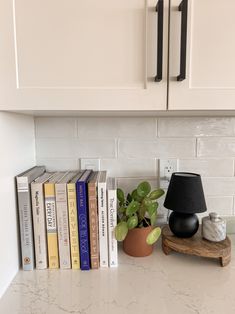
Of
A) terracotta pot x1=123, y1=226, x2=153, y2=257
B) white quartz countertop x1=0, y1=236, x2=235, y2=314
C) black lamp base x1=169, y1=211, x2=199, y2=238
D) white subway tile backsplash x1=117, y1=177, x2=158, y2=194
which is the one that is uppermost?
white subway tile backsplash x1=117, y1=177, x2=158, y2=194

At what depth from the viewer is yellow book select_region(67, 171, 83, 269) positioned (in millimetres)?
824

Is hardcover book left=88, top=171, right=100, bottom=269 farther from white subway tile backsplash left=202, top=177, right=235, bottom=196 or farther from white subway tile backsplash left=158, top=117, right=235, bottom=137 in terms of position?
white subway tile backsplash left=202, top=177, right=235, bottom=196

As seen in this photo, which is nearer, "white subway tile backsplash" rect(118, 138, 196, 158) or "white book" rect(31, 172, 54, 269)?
"white book" rect(31, 172, 54, 269)

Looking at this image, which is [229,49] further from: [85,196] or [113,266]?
[113,266]

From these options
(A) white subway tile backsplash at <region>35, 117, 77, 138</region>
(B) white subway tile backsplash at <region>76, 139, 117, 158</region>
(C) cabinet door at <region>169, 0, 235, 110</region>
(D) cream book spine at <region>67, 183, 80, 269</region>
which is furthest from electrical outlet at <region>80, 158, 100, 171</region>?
(C) cabinet door at <region>169, 0, 235, 110</region>

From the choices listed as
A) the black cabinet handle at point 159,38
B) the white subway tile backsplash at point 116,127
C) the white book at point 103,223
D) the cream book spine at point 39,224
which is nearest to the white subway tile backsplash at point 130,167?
the white subway tile backsplash at point 116,127

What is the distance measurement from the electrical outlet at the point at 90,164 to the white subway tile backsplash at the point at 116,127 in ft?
0.31

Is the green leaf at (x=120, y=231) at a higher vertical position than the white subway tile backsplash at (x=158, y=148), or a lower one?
lower

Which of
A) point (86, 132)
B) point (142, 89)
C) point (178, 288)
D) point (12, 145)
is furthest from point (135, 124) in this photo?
point (178, 288)

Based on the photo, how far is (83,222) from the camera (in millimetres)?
829

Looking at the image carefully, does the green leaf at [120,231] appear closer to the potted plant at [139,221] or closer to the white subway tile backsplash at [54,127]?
the potted plant at [139,221]

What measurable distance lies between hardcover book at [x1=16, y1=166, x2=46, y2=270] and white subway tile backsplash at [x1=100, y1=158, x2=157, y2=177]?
0.33m

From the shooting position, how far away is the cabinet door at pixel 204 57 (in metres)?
0.67

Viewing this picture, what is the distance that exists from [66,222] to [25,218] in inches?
5.2
